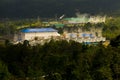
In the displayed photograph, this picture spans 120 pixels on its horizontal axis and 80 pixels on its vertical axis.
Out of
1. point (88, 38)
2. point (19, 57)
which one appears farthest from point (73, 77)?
point (88, 38)

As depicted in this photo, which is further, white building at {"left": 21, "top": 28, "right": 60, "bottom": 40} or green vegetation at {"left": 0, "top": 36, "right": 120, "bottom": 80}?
white building at {"left": 21, "top": 28, "right": 60, "bottom": 40}

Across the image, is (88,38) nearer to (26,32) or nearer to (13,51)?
(26,32)

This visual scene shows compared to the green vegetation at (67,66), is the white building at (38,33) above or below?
above

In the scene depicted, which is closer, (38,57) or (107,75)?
(107,75)

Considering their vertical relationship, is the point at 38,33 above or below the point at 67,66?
above

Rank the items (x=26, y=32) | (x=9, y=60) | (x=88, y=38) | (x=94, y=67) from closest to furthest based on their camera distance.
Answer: (x=94, y=67), (x=9, y=60), (x=88, y=38), (x=26, y=32)

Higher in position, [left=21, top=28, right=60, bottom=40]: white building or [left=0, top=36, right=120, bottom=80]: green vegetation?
[left=21, top=28, right=60, bottom=40]: white building

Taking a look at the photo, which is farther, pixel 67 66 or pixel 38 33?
pixel 38 33

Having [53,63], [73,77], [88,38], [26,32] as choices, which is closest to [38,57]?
[53,63]

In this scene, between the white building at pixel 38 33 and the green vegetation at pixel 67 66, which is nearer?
the green vegetation at pixel 67 66

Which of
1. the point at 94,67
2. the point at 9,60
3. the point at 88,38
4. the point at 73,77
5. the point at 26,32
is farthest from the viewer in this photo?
the point at 26,32
